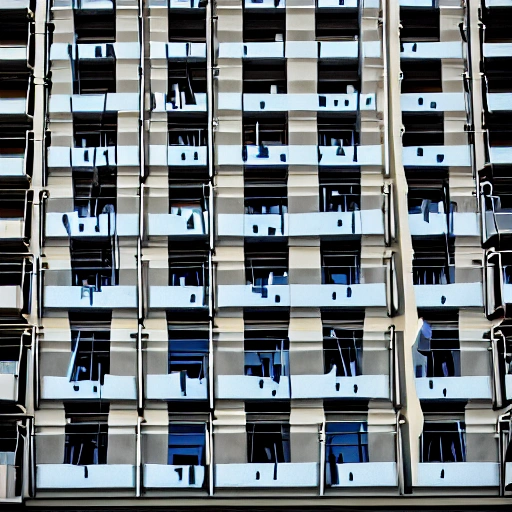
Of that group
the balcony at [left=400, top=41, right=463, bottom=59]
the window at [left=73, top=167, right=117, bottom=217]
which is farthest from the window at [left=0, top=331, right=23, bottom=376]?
the balcony at [left=400, top=41, right=463, bottom=59]

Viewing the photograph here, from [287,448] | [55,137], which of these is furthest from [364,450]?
[55,137]

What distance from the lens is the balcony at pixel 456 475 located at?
29.4 meters

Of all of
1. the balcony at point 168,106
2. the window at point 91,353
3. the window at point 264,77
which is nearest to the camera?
the window at point 91,353

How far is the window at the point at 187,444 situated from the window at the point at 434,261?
24.8ft

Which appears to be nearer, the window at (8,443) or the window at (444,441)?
the window at (8,443)

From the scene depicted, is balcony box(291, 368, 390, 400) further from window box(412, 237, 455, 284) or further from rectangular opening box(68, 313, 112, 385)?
rectangular opening box(68, 313, 112, 385)

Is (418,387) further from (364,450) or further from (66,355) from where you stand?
(66,355)

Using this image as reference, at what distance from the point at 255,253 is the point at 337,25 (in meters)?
7.51

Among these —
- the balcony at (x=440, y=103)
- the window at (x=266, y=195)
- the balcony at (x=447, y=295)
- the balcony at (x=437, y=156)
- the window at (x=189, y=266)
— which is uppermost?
the balcony at (x=440, y=103)

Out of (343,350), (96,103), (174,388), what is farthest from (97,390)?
(96,103)

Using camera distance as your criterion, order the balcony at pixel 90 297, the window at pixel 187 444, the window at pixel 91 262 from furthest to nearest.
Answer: the window at pixel 91 262 → the balcony at pixel 90 297 → the window at pixel 187 444

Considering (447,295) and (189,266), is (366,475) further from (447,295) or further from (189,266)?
(189,266)

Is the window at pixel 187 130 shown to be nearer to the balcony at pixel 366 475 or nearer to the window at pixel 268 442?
the window at pixel 268 442

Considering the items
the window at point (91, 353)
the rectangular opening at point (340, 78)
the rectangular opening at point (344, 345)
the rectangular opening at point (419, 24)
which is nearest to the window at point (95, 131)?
the window at point (91, 353)
